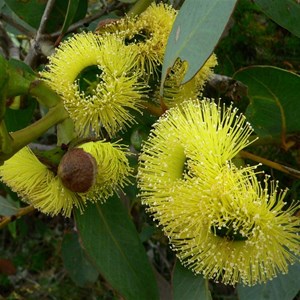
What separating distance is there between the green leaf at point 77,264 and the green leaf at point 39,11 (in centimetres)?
84

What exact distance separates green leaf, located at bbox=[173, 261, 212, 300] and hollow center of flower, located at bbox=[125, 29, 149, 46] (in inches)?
20.4

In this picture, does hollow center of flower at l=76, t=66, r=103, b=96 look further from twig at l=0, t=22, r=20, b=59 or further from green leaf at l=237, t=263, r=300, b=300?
twig at l=0, t=22, r=20, b=59

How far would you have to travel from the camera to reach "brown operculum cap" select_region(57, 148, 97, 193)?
3.74 ft

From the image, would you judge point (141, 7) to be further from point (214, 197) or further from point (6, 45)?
point (6, 45)

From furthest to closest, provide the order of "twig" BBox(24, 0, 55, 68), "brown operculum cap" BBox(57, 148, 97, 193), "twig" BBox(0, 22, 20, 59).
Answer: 1. "twig" BBox(0, 22, 20, 59)
2. "twig" BBox(24, 0, 55, 68)
3. "brown operculum cap" BBox(57, 148, 97, 193)

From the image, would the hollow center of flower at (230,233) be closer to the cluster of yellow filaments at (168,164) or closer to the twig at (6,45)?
the cluster of yellow filaments at (168,164)

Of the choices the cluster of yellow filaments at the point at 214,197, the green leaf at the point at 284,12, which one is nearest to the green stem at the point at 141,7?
the green leaf at the point at 284,12

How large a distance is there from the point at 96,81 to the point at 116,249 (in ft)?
1.31

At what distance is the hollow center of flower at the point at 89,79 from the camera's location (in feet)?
4.18

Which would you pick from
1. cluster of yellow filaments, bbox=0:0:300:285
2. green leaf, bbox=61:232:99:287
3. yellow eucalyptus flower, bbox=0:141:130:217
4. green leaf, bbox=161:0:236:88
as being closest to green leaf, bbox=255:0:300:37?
cluster of yellow filaments, bbox=0:0:300:285

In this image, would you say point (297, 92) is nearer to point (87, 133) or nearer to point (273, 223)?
point (273, 223)

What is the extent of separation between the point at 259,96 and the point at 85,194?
1.40 ft

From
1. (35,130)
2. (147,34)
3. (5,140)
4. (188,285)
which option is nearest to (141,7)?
(147,34)

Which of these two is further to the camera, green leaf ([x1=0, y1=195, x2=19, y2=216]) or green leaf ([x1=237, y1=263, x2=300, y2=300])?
green leaf ([x1=0, y1=195, x2=19, y2=216])
